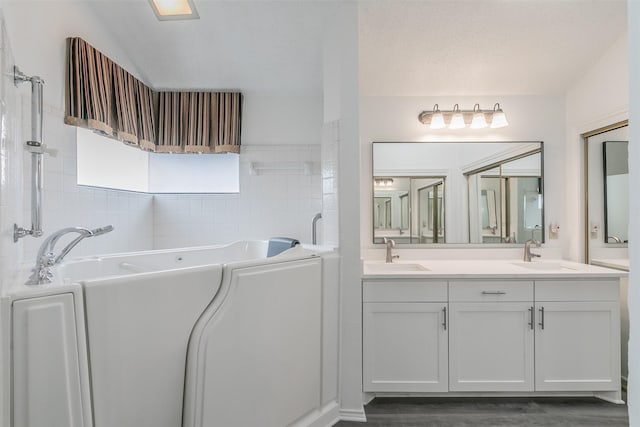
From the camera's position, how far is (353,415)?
2.02 metres

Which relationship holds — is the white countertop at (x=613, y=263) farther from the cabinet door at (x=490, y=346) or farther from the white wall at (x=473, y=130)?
the cabinet door at (x=490, y=346)

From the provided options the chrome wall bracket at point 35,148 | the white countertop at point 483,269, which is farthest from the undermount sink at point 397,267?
the chrome wall bracket at point 35,148

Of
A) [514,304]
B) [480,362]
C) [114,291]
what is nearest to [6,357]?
[114,291]

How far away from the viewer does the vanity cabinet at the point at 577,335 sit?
85.2 inches

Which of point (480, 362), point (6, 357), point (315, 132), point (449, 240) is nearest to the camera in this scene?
point (6, 357)

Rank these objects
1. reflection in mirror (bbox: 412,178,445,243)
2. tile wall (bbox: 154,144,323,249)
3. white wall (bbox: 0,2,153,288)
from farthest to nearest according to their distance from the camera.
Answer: tile wall (bbox: 154,144,323,249) < reflection in mirror (bbox: 412,178,445,243) < white wall (bbox: 0,2,153,288)

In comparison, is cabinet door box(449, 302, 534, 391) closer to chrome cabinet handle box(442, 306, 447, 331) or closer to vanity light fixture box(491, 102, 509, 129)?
chrome cabinet handle box(442, 306, 447, 331)

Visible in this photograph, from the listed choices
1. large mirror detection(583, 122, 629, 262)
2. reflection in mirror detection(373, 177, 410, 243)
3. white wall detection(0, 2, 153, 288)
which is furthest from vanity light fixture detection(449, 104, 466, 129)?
white wall detection(0, 2, 153, 288)

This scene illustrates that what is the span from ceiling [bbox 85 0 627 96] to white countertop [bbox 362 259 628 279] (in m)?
1.35

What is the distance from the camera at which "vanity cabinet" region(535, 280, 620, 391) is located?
7.10ft

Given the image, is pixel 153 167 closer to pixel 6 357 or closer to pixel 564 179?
pixel 6 357

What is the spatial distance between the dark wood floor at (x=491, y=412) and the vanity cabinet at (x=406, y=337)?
4.5 inches

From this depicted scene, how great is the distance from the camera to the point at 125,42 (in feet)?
8.54

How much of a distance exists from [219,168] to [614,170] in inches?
126
